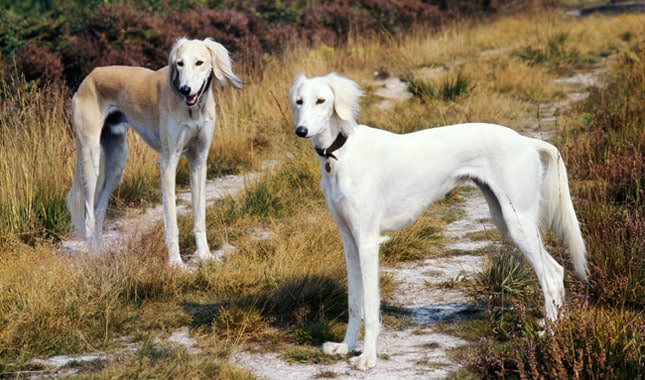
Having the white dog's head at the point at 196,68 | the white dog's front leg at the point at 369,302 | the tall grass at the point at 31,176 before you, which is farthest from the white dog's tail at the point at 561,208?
the tall grass at the point at 31,176

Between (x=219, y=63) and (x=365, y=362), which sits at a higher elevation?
(x=219, y=63)

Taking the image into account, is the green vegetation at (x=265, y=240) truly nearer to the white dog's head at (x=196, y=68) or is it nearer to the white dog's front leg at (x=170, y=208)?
the white dog's front leg at (x=170, y=208)

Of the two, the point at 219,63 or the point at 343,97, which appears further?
the point at 219,63

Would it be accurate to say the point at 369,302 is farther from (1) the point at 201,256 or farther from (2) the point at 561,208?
(1) the point at 201,256

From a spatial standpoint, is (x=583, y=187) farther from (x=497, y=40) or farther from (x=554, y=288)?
(x=497, y=40)

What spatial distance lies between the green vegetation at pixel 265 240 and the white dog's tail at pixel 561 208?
252 millimetres

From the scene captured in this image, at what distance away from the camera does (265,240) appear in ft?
20.1

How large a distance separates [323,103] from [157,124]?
2539 millimetres

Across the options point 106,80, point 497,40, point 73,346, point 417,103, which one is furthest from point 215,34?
point 73,346

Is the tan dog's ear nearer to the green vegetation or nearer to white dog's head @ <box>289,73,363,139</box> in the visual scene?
the green vegetation

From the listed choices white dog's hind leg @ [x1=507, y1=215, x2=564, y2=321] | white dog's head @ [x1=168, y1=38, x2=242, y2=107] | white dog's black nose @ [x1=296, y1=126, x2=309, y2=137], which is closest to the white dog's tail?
white dog's hind leg @ [x1=507, y1=215, x2=564, y2=321]

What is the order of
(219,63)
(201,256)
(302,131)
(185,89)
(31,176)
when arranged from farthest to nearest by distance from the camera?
1. (31,176)
2. (201,256)
3. (219,63)
4. (185,89)
5. (302,131)

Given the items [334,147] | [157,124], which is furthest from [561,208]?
[157,124]

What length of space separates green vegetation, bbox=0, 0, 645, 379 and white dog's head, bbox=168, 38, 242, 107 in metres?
1.12
